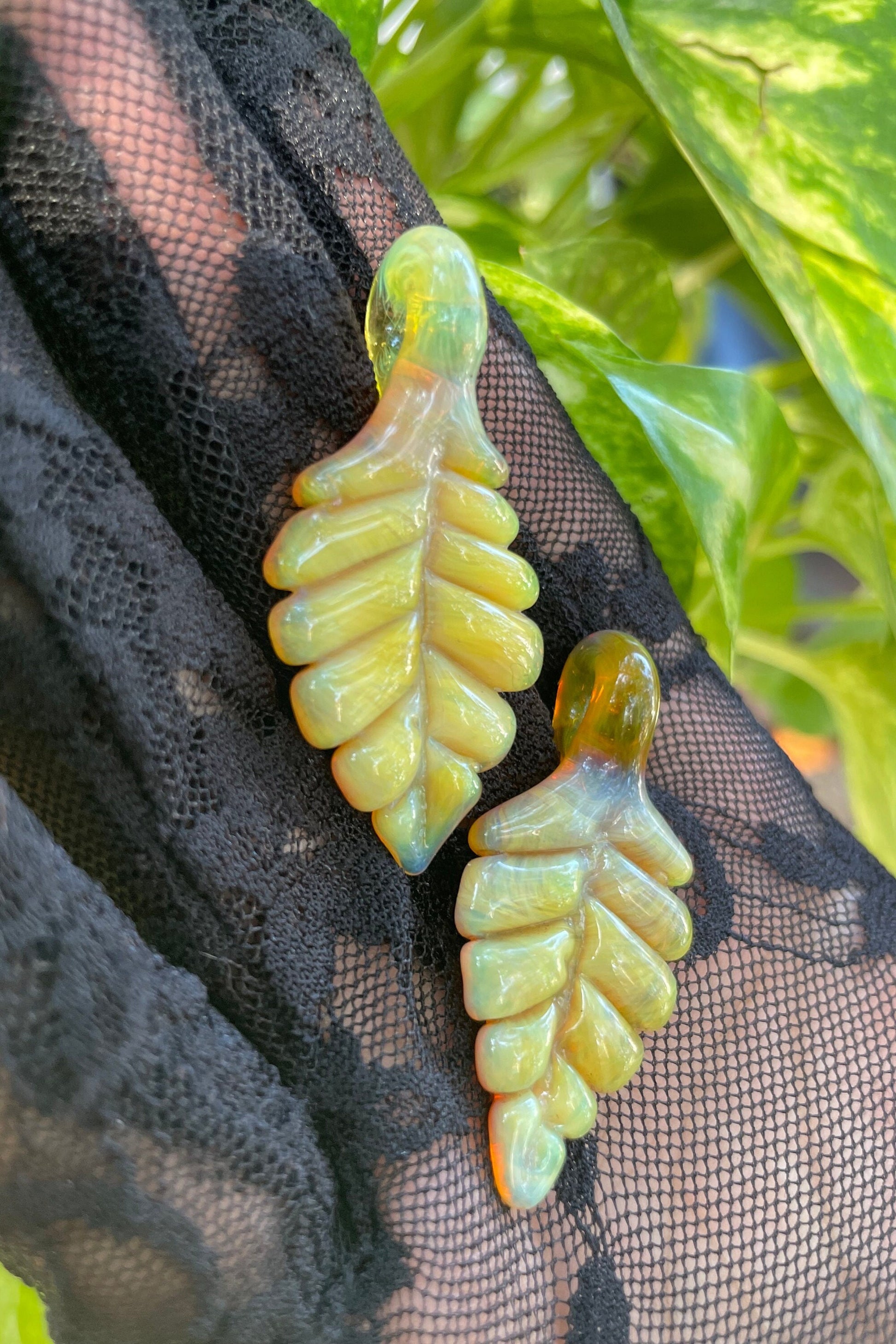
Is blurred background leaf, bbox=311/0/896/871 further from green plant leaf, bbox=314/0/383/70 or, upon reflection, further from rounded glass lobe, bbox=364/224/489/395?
rounded glass lobe, bbox=364/224/489/395

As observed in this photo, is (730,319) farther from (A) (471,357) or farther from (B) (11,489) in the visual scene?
(B) (11,489)

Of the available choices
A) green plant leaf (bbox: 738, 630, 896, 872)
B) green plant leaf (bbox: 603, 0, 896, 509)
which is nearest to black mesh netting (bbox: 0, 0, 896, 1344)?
green plant leaf (bbox: 603, 0, 896, 509)

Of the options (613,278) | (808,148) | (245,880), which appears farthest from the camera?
(613,278)

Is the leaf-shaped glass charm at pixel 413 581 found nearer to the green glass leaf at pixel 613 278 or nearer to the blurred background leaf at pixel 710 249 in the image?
the blurred background leaf at pixel 710 249

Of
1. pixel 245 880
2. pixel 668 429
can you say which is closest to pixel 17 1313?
pixel 245 880

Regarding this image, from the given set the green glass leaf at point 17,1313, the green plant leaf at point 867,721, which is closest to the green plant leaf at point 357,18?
the green plant leaf at point 867,721

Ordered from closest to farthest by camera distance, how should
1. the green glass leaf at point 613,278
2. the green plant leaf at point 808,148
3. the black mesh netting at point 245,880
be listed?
the black mesh netting at point 245,880, the green plant leaf at point 808,148, the green glass leaf at point 613,278

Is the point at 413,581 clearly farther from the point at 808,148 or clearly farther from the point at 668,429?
the point at 808,148
